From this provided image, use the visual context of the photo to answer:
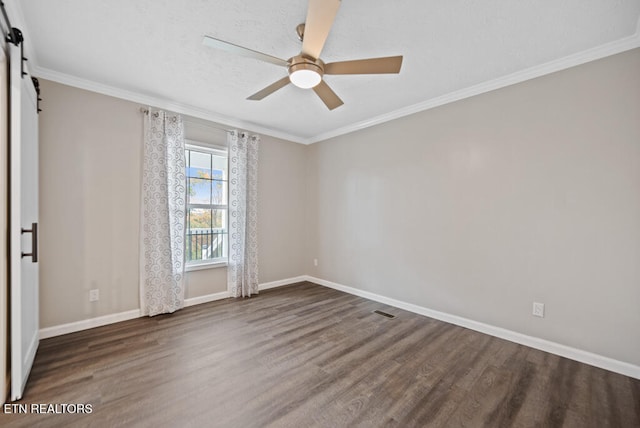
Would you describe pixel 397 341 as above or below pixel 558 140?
below

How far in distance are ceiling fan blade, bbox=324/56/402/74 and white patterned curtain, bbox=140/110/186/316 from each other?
236 cm

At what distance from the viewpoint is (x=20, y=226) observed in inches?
70.6

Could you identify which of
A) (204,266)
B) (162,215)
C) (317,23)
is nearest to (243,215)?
(204,266)

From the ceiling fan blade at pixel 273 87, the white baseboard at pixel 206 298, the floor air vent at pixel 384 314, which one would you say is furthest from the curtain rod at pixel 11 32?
the floor air vent at pixel 384 314

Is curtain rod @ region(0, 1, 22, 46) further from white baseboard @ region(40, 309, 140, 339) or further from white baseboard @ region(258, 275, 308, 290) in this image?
white baseboard @ region(258, 275, 308, 290)

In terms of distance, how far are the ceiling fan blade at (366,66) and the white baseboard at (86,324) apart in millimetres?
3322

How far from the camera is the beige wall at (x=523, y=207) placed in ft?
7.14

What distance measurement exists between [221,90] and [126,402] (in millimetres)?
2900

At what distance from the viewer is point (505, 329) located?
2730 mm

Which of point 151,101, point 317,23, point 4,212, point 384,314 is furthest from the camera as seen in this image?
point 384,314

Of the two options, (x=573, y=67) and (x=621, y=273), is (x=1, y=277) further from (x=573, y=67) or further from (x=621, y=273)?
(x=573, y=67)

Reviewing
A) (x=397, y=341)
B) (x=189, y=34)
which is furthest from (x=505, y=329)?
(x=189, y=34)

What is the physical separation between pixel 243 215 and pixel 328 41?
267cm

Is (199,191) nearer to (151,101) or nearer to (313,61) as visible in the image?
(151,101)
